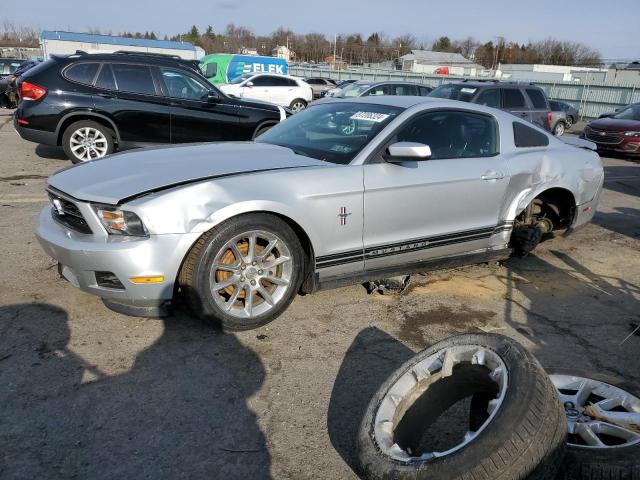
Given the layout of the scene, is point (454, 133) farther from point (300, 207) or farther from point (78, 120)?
point (78, 120)

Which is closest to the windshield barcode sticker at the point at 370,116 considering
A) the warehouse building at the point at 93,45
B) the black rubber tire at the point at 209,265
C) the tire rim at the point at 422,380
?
the black rubber tire at the point at 209,265

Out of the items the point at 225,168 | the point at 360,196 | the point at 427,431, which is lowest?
the point at 427,431

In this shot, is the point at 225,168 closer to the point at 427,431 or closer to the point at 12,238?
the point at 427,431

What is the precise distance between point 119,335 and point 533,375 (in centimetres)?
249

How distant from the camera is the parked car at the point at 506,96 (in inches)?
465

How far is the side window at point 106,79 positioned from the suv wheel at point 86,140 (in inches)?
24.4

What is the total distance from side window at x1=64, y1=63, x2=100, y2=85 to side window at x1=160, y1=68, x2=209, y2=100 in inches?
42.0

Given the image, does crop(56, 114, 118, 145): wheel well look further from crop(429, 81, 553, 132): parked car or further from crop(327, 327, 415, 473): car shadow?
crop(429, 81, 553, 132): parked car

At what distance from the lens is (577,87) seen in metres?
26.8

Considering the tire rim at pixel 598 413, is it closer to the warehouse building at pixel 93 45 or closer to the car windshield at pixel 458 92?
the car windshield at pixel 458 92

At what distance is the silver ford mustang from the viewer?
321 centimetres

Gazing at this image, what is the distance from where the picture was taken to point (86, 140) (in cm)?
855

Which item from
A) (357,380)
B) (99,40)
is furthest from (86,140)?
(99,40)

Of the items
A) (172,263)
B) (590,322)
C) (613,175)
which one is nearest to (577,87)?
(613,175)
